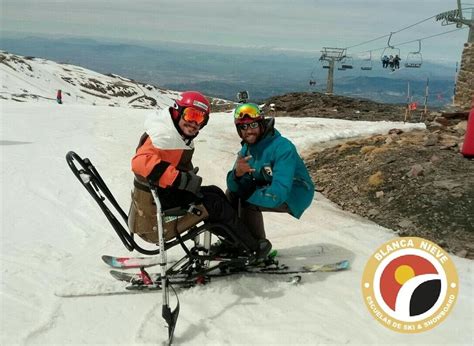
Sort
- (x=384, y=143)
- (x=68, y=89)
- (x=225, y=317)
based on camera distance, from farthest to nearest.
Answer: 1. (x=68, y=89)
2. (x=384, y=143)
3. (x=225, y=317)

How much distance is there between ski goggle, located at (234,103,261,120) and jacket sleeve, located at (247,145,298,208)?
1.55 ft

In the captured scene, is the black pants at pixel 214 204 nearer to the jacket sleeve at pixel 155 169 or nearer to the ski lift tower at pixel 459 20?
the jacket sleeve at pixel 155 169

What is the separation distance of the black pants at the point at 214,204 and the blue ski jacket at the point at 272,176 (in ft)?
1.17

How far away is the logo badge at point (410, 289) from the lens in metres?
4.40

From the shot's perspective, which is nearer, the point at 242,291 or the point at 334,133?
the point at 242,291

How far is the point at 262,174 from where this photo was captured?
515cm

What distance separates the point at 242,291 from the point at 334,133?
11.2 meters

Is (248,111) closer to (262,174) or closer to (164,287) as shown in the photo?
(262,174)

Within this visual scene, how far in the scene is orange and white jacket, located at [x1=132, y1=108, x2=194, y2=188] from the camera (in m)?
4.05

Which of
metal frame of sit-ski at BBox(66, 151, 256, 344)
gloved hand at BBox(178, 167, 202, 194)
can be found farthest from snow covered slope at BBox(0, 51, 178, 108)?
gloved hand at BBox(178, 167, 202, 194)

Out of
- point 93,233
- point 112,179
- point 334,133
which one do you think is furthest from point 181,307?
point 334,133

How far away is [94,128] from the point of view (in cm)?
1525

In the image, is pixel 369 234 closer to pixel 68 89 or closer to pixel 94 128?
pixel 94 128

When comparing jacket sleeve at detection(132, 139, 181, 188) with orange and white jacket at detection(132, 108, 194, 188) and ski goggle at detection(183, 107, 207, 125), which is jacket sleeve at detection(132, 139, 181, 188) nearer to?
orange and white jacket at detection(132, 108, 194, 188)
